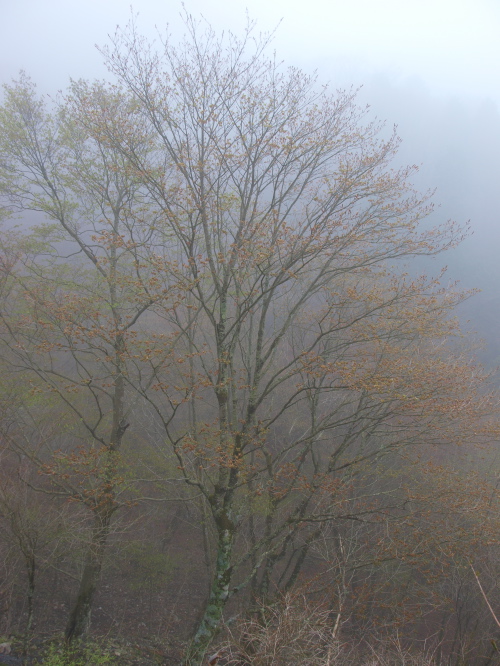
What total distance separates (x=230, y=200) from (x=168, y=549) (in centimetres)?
1344

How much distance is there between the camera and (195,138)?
29.6 feet

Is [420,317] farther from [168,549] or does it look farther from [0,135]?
[168,549]

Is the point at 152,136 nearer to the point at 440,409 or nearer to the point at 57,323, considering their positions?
the point at 57,323

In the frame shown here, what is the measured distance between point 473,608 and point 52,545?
12.2m

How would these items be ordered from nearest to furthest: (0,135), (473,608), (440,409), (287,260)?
(440,409), (287,260), (0,135), (473,608)

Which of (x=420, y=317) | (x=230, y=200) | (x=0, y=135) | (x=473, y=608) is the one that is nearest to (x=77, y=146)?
(x=0, y=135)

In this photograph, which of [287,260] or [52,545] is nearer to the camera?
[287,260]

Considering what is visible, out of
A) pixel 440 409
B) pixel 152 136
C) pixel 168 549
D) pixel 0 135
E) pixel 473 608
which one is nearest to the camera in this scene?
pixel 440 409

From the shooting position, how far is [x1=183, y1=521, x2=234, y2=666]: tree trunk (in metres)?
7.68

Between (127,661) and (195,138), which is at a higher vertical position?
(195,138)

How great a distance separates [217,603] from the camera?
314 inches

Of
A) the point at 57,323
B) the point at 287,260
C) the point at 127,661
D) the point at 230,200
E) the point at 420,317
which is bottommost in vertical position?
the point at 127,661

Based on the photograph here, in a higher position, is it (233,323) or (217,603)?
(233,323)

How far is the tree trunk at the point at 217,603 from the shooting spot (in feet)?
25.2
